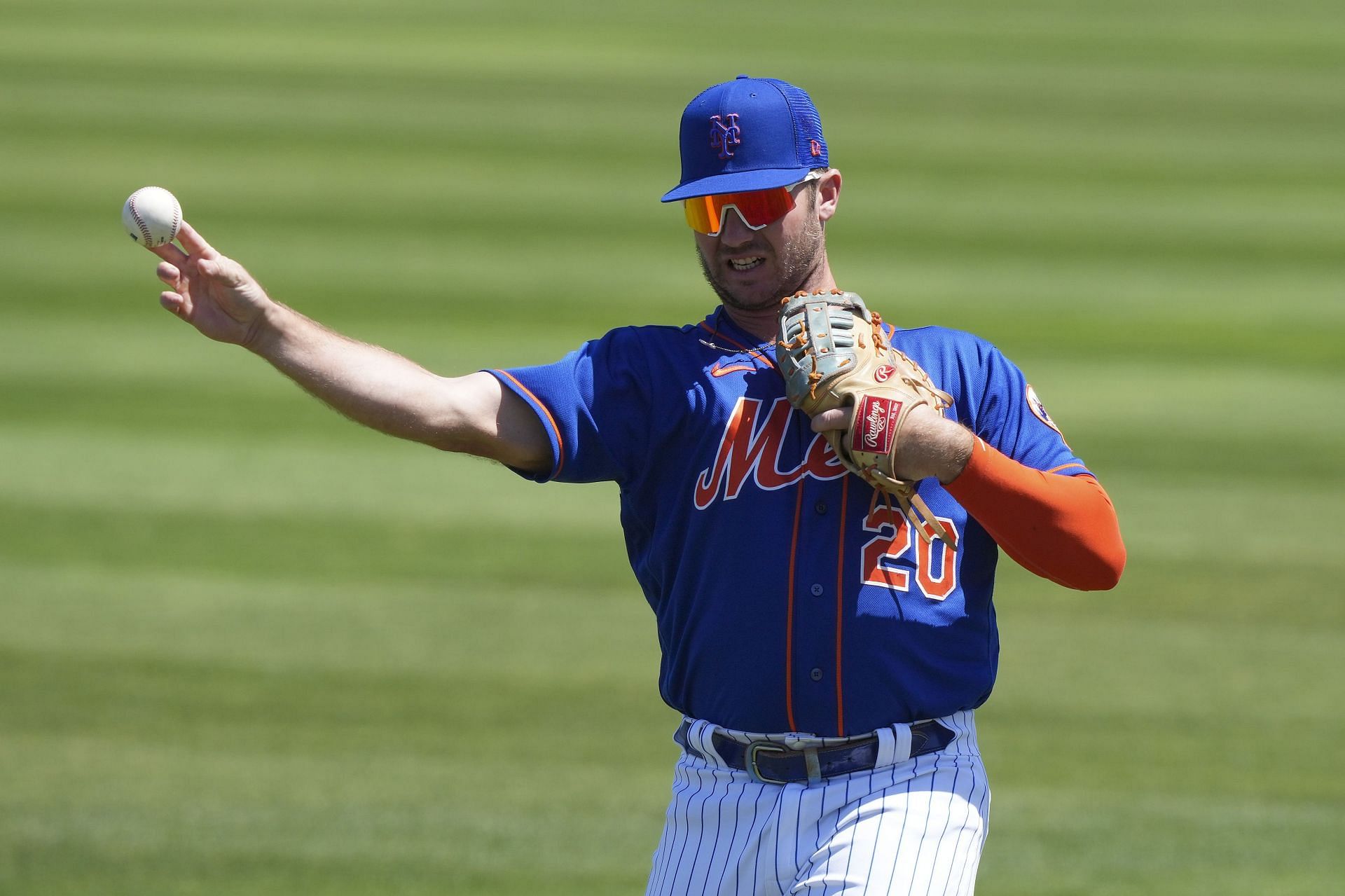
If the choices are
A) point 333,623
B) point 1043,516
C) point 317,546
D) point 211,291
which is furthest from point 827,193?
point 317,546

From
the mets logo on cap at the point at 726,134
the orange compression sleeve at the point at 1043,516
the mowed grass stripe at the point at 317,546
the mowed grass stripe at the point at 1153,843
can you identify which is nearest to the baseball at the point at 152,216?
the mets logo on cap at the point at 726,134

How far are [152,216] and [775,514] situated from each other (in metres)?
1.13

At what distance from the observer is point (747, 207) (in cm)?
323

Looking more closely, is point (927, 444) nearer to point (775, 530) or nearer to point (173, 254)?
point (775, 530)

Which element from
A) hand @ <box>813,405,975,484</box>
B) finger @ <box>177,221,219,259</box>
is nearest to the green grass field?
hand @ <box>813,405,975,484</box>

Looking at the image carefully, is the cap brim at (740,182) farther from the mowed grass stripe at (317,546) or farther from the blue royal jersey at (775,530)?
the mowed grass stripe at (317,546)

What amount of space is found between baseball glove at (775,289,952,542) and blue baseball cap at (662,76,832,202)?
0.84 ft

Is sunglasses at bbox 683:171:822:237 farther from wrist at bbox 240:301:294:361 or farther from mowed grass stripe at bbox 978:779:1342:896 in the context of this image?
mowed grass stripe at bbox 978:779:1342:896

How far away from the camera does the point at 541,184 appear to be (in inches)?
497

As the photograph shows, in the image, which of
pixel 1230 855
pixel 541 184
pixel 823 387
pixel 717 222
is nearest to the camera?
pixel 823 387

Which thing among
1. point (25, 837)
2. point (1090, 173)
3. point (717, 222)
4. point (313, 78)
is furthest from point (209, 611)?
point (313, 78)

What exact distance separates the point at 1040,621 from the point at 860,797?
413cm

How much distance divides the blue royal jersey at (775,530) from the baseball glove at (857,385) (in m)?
0.09

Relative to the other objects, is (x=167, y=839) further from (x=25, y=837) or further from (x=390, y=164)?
(x=390, y=164)
